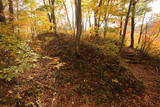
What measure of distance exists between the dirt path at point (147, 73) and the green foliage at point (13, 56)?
5477mm

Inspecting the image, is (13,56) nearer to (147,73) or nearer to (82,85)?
(82,85)

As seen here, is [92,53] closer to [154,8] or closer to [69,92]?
[69,92]

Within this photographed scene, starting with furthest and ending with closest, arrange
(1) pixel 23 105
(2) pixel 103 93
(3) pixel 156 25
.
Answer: (3) pixel 156 25, (2) pixel 103 93, (1) pixel 23 105

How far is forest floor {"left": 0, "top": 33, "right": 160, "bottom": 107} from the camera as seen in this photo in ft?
11.1

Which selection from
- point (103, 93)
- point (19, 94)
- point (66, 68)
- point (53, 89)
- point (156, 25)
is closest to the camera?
point (19, 94)

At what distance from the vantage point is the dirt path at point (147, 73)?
14.8ft

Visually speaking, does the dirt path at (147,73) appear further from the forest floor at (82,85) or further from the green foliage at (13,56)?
the green foliage at (13,56)

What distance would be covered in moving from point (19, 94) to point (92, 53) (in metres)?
4.47

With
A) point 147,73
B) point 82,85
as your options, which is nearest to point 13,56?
point 82,85

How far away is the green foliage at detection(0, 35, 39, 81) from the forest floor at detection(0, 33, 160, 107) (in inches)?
21.0

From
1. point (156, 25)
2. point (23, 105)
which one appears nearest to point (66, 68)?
point (23, 105)

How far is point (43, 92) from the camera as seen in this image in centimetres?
369

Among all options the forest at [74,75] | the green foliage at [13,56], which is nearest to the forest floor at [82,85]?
the forest at [74,75]

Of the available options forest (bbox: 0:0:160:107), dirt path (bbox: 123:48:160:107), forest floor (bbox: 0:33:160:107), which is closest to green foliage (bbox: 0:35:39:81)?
forest (bbox: 0:0:160:107)
